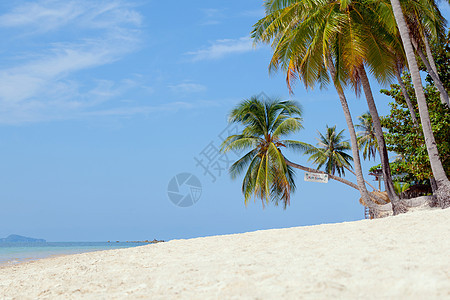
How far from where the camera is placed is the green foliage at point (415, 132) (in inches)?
583

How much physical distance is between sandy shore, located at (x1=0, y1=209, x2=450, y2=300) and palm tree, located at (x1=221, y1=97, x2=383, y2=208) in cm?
1158

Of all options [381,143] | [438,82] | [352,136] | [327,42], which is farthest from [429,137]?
[327,42]

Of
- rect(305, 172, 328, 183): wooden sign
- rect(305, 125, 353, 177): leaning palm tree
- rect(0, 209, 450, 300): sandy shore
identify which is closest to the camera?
rect(0, 209, 450, 300): sandy shore

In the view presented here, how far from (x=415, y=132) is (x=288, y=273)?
1292 cm

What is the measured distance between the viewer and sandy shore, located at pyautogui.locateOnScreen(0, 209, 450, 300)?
3982 mm

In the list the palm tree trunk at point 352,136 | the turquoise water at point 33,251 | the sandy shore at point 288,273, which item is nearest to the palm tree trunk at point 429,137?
the palm tree trunk at point 352,136

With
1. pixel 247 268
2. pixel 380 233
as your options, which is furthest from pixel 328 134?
pixel 247 268

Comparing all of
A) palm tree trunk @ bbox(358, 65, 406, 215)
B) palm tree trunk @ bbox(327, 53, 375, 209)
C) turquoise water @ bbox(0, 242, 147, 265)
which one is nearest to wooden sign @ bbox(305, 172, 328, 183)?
palm tree trunk @ bbox(327, 53, 375, 209)

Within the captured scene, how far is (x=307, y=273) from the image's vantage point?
4582mm

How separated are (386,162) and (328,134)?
70.7ft

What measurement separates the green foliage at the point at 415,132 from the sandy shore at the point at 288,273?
25.5ft

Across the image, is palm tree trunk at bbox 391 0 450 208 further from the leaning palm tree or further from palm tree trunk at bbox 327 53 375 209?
the leaning palm tree

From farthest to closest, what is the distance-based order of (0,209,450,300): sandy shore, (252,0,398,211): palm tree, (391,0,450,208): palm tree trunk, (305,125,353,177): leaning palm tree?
1. (305,125,353,177): leaning palm tree
2. (252,0,398,211): palm tree
3. (391,0,450,208): palm tree trunk
4. (0,209,450,300): sandy shore

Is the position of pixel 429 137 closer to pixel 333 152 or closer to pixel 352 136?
pixel 352 136
